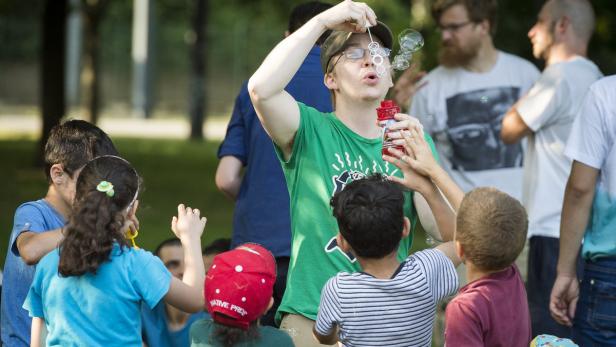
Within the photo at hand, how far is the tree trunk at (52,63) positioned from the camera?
1675 centimetres

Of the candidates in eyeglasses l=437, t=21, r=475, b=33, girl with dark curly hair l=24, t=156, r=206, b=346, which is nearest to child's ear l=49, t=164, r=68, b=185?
girl with dark curly hair l=24, t=156, r=206, b=346

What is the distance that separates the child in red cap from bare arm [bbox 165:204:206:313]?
100 mm

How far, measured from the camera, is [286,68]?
360 centimetres

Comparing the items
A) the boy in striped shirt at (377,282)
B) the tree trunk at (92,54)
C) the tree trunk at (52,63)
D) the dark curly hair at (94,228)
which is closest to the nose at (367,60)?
the boy in striped shirt at (377,282)

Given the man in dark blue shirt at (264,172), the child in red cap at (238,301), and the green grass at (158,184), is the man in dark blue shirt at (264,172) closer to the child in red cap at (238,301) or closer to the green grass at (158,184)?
the child in red cap at (238,301)

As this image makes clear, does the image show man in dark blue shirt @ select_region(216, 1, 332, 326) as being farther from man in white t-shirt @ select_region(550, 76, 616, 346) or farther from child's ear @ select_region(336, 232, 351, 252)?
child's ear @ select_region(336, 232, 351, 252)

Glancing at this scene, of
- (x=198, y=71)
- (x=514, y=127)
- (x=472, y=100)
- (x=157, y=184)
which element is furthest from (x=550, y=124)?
(x=198, y=71)

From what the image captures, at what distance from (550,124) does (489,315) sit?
264 centimetres

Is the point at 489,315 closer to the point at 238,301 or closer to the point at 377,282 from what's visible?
the point at 377,282

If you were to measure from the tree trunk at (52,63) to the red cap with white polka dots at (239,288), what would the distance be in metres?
13.6

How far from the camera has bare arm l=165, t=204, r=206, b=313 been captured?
3.61m

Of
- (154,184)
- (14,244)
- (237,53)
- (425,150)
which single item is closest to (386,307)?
(425,150)

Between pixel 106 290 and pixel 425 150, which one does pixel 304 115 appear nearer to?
pixel 425 150

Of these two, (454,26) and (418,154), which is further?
(454,26)
